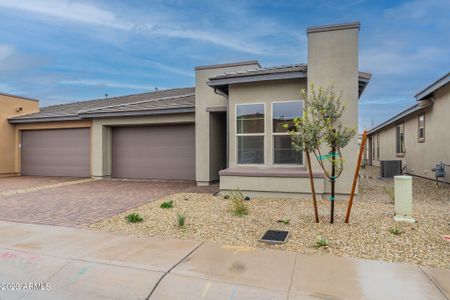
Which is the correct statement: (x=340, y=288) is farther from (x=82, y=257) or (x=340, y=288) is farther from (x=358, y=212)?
(x=358, y=212)

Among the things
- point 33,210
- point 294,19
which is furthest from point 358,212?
point 294,19

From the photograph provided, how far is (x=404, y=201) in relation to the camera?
20.0 feet

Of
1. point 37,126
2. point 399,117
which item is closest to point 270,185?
point 399,117

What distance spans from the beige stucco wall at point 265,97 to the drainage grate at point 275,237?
4.21m

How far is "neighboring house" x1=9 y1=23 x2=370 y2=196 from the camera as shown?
877 cm

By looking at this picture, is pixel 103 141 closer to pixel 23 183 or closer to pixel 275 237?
pixel 23 183

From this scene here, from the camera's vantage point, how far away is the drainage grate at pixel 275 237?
4966 millimetres

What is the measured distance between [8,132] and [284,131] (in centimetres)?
1594

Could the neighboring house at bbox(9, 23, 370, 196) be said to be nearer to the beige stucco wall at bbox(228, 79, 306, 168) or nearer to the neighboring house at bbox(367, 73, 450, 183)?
the beige stucco wall at bbox(228, 79, 306, 168)

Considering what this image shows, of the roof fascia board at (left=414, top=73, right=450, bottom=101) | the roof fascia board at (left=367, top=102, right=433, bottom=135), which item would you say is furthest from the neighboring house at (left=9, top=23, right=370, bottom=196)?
the roof fascia board at (left=367, top=102, right=433, bottom=135)

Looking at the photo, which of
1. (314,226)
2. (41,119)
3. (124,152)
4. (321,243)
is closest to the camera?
(321,243)

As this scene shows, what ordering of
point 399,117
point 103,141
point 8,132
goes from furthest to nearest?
point 399,117 < point 8,132 < point 103,141

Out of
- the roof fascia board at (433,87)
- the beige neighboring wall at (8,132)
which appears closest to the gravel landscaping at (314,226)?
the roof fascia board at (433,87)

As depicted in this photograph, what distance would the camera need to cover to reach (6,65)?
859 inches
